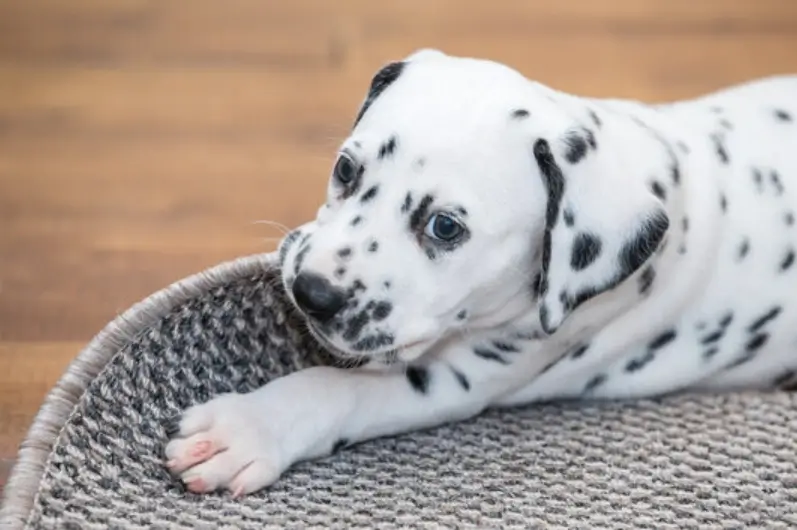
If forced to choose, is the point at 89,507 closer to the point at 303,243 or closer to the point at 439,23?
the point at 303,243

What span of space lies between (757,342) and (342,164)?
0.87m

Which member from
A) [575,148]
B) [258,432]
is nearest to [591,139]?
[575,148]

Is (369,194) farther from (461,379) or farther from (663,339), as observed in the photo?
(663,339)

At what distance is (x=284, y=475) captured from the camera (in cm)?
212

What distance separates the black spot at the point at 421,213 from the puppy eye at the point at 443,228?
0.4 inches

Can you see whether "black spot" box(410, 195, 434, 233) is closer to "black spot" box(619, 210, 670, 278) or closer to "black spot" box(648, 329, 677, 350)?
"black spot" box(619, 210, 670, 278)

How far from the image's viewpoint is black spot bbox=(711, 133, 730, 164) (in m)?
2.29

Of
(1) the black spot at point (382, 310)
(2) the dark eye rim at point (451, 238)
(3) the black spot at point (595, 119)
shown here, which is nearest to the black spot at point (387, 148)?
(2) the dark eye rim at point (451, 238)

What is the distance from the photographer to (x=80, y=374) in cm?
209

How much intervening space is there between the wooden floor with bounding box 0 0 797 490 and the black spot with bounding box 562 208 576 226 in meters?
1.17

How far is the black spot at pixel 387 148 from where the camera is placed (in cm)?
195

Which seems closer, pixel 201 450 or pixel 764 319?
pixel 201 450

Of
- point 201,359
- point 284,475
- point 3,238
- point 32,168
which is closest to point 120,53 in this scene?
point 32,168

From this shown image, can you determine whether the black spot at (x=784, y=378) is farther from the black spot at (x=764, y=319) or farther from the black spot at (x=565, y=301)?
the black spot at (x=565, y=301)
